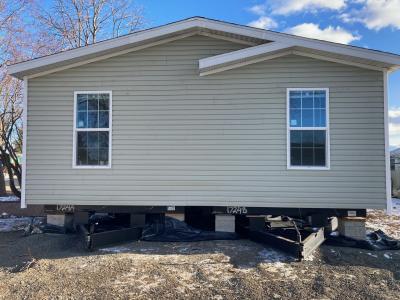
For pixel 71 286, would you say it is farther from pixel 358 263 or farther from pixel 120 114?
pixel 358 263

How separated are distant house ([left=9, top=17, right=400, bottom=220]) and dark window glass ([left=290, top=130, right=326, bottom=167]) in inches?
0.8

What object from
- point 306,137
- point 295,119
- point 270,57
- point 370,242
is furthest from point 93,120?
point 370,242

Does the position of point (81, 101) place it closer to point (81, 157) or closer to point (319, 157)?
point (81, 157)

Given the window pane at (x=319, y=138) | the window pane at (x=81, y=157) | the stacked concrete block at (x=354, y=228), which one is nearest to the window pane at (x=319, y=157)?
the window pane at (x=319, y=138)

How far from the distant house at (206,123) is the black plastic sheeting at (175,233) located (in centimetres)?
49

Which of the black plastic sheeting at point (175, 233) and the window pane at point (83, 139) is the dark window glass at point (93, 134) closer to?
the window pane at point (83, 139)

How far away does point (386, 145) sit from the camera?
286 inches

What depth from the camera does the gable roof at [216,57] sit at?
6.99 m

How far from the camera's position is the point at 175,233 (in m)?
7.63

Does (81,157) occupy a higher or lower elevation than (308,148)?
lower

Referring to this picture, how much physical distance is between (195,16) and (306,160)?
142 inches

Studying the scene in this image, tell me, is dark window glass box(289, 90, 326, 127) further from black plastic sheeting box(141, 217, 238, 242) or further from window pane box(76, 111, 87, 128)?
window pane box(76, 111, 87, 128)

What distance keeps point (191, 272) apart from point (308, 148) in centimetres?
349

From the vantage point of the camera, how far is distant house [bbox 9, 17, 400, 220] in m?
7.31
